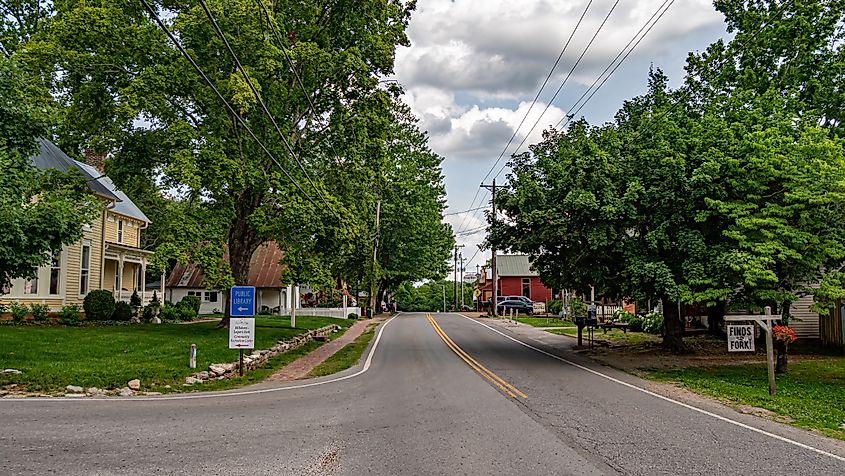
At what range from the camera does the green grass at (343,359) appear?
18.3 meters

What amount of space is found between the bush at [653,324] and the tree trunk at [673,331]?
22.3ft

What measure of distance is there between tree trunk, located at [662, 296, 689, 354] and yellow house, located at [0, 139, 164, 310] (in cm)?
1971

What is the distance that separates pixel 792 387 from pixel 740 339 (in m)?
1.64

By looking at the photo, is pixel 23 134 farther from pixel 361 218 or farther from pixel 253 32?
pixel 361 218

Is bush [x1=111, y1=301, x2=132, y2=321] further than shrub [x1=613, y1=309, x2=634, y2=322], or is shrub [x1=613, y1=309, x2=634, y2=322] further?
shrub [x1=613, y1=309, x2=634, y2=322]

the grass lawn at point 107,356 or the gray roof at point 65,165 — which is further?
the gray roof at point 65,165

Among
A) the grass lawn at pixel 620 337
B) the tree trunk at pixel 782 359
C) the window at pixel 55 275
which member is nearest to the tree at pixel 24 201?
the window at pixel 55 275

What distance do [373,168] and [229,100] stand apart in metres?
6.88

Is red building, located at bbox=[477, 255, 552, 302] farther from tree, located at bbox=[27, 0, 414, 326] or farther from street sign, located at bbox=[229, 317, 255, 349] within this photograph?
street sign, located at bbox=[229, 317, 255, 349]

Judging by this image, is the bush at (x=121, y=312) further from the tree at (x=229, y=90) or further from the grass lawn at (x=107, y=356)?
the tree at (x=229, y=90)

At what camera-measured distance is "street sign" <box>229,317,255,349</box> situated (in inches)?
670

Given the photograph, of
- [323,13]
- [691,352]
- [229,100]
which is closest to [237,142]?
[229,100]

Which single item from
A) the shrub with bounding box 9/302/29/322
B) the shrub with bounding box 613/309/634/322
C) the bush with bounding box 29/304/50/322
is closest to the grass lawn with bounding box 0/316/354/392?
the shrub with bounding box 9/302/29/322

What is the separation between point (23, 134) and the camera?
1833 cm
